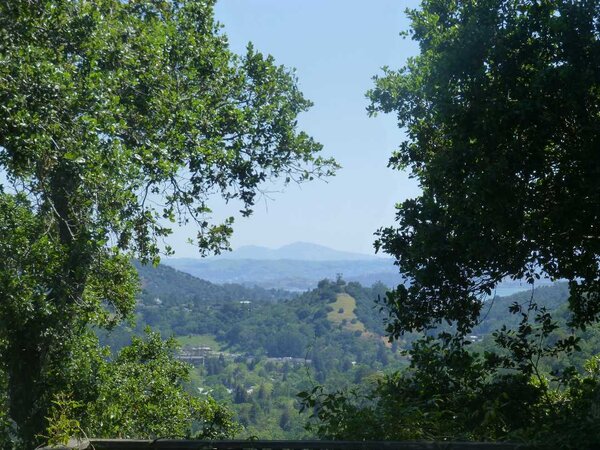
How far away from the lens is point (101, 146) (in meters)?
7.01

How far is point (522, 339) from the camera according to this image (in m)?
7.24

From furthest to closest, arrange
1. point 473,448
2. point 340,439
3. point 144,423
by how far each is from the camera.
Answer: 1. point 144,423
2. point 340,439
3. point 473,448

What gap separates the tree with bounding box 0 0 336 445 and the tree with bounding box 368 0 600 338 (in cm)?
285

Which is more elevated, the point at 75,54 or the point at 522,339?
the point at 75,54

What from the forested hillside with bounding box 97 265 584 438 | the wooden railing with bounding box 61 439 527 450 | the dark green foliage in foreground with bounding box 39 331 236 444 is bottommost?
the forested hillside with bounding box 97 265 584 438

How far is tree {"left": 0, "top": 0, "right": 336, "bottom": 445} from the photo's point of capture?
6.28m

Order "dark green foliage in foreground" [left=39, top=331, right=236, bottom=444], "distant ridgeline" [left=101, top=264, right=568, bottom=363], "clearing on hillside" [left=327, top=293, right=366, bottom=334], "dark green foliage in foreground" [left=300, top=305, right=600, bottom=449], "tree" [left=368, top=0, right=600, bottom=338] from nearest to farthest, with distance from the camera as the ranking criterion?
"dark green foliage in foreground" [left=300, top=305, right=600, bottom=449] → "tree" [left=368, top=0, right=600, bottom=338] → "dark green foliage in foreground" [left=39, top=331, right=236, bottom=444] → "distant ridgeline" [left=101, top=264, right=568, bottom=363] → "clearing on hillside" [left=327, top=293, right=366, bottom=334]

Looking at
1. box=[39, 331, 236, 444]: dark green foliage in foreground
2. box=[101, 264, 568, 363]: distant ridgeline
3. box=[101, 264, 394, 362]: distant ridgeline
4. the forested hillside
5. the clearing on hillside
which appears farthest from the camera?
the clearing on hillside

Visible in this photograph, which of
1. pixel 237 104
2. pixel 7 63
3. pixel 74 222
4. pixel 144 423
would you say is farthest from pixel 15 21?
pixel 144 423

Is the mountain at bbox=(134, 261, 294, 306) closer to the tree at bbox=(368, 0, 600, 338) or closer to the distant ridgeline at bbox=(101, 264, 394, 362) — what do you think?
the distant ridgeline at bbox=(101, 264, 394, 362)

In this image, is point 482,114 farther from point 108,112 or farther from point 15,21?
point 15,21

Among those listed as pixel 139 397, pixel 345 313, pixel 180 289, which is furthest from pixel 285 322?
pixel 139 397

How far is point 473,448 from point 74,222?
6.16 meters

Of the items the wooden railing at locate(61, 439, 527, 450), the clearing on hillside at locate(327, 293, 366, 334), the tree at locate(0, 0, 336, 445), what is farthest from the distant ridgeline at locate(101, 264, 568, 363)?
the wooden railing at locate(61, 439, 527, 450)
